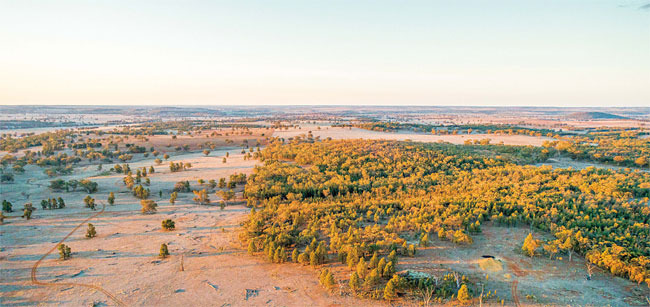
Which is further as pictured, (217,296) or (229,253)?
(229,253)

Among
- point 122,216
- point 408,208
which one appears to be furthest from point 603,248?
point 122,216

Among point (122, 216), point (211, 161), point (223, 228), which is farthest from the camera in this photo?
point (211, 161)

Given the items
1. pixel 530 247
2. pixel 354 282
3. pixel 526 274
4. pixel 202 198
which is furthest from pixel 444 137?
pixel 354 282

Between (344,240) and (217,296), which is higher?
(344,240)

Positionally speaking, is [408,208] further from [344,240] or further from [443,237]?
[344,240]

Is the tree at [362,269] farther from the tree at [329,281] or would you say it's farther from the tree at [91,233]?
the tree at [91,233]

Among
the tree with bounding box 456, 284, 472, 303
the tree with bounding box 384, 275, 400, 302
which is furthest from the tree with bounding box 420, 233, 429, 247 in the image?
the tree with bounding box 456, 284, 472, 303

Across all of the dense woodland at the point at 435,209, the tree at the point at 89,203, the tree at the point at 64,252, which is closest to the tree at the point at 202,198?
the dense woodland at the point at 435,209
